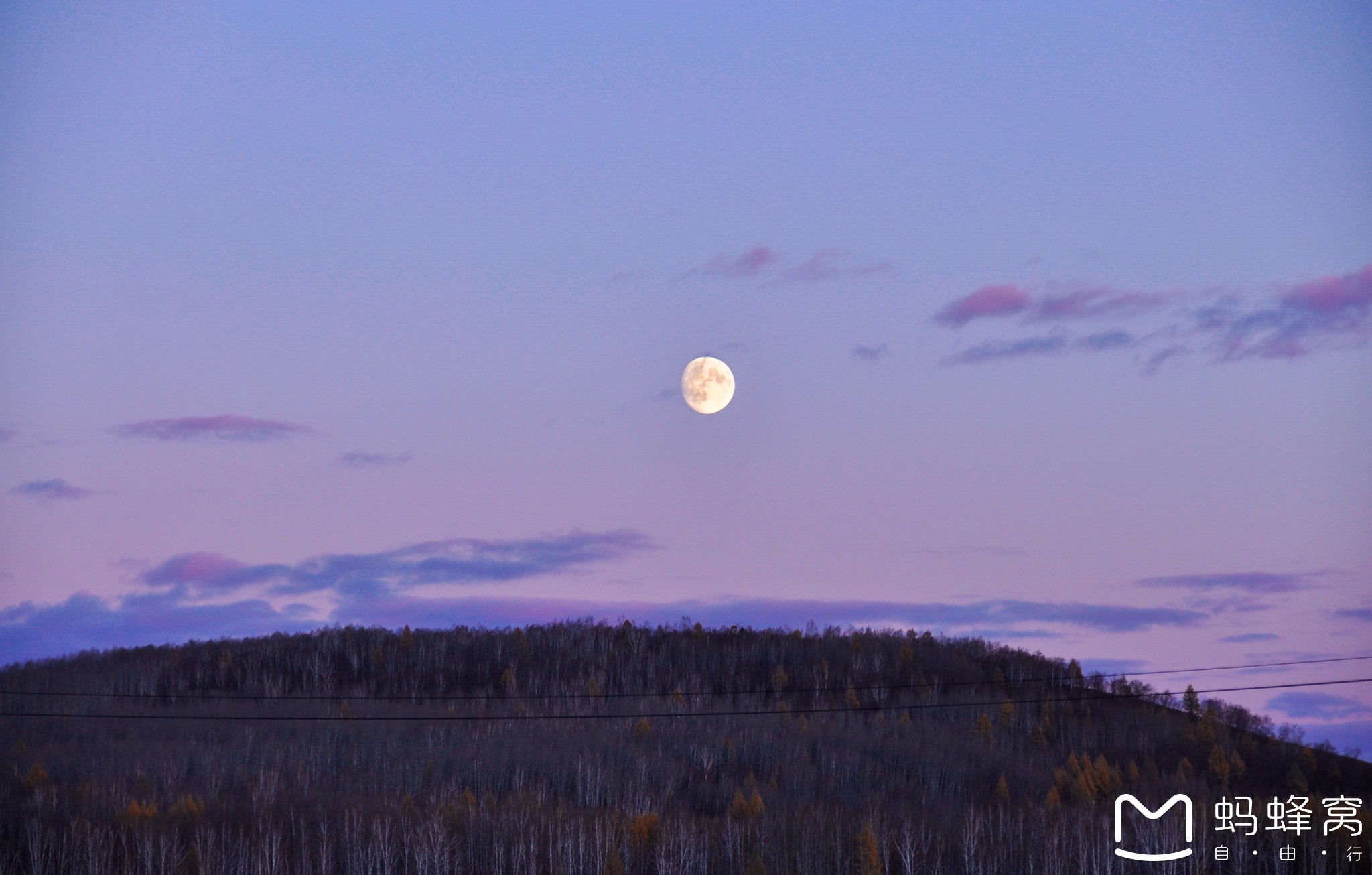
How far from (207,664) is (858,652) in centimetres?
6394

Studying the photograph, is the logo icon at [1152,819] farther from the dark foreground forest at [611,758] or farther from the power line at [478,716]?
the power line at [478,716]

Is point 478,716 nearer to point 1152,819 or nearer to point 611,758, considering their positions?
point 611,758

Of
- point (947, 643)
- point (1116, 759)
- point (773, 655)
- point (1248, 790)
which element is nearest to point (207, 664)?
point (773, 655)

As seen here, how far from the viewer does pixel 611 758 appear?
90.4 meters

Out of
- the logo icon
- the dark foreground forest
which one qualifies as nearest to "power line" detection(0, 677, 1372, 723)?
the dark foreground forest

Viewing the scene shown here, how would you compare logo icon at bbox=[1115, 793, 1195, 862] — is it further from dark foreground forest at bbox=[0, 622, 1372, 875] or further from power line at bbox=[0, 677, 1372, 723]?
power line at bbox=[0, 677, 1372, 723]

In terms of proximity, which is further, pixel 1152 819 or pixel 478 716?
pixel 478 716

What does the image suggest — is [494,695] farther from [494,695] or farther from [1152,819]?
[1152,819]

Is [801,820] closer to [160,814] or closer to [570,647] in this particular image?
[160,814]

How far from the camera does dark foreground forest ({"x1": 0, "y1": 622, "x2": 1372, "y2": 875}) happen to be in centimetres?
6825

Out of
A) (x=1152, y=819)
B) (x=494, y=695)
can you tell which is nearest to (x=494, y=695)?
(x=494, y=695)

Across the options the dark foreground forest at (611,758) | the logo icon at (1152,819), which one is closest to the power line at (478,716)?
the dark foreground forest at (611,758)

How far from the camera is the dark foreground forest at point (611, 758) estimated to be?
2687 inches

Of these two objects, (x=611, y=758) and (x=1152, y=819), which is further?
(x=611, y=758)
